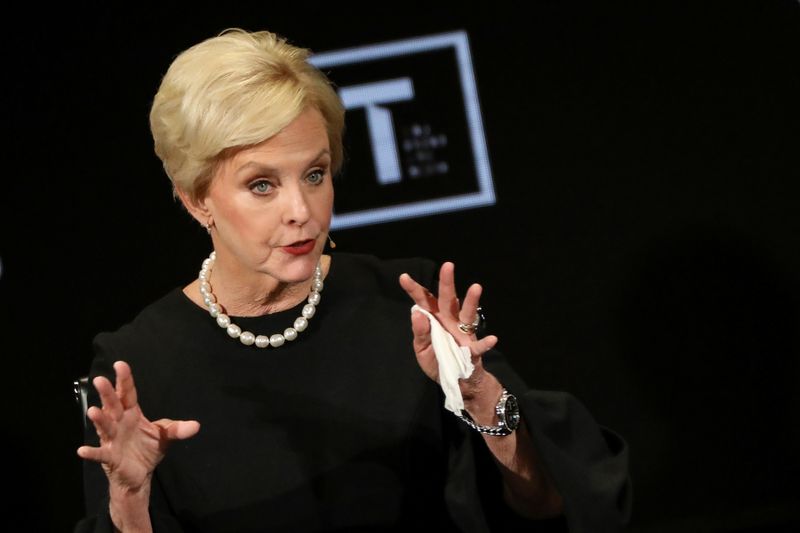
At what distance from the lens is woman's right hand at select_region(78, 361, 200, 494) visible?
5.08 ft

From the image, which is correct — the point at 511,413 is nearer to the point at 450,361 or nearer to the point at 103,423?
the point at 450,361

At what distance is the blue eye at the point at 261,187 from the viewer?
1778mm

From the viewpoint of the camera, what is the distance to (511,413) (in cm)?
168

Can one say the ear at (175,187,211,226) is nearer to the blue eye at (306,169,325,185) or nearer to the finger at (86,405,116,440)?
the blue eye at (306,169,325,185)

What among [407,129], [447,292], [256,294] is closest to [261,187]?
[256,294]

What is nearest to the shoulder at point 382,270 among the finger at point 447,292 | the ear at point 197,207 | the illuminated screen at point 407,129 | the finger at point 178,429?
the ear at point 197,207

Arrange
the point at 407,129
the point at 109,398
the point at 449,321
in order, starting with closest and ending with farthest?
1. the point at 109,398
2. the point at 449,321
3. the point at 407,129

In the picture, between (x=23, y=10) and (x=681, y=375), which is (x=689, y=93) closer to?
(x=681, y=375)

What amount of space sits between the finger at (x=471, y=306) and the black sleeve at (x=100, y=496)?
22.5 inches

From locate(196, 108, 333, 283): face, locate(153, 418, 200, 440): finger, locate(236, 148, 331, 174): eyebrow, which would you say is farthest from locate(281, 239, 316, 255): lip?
locate(153, 418, 200, 440): finger

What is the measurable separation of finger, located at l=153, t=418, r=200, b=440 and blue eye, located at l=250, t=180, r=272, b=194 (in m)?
0.38

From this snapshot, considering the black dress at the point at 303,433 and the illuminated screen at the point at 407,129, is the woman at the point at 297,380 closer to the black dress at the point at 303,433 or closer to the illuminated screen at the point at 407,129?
the black dress at the point at 303,433

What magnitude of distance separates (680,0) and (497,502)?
1923 millimetres

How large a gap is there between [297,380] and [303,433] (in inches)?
3.4
